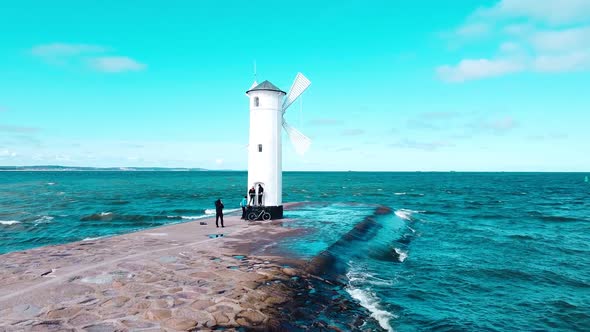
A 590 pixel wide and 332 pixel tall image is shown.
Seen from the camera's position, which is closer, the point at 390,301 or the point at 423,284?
the point at 390,301

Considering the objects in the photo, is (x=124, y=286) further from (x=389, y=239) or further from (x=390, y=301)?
(x=389, y=239)

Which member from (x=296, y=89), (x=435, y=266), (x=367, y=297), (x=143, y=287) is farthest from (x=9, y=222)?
(x=435, y=266)

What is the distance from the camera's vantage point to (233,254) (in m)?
13.7

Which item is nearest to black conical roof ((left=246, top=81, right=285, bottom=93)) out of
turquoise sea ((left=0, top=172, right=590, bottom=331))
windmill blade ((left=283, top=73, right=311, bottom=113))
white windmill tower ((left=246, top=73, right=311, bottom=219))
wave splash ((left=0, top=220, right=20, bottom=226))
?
white windmill tower ((left=246, top=73, right=311, bottom=219))

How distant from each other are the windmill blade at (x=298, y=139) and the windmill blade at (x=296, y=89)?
135 centimetres

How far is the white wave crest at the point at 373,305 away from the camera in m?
10.7

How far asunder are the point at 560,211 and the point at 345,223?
1334 inches

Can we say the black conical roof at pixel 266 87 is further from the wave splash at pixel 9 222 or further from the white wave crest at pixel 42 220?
the wave splash at pixel 9 222

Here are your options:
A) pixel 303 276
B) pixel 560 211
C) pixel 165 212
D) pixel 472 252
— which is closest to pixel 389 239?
pixel 472 252

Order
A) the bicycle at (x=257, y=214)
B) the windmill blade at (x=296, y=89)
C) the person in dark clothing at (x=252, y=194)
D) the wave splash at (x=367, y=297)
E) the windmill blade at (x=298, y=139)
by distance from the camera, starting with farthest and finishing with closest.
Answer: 1. the windmill blade at (x=298, y=139)
2. the windmill blade at (x=296, y=89)
3. the bicycle at (x=257, y=214)
4. the person in dark clothing at (x=252, y=194)
5. the wave splash at (x=367, y=297)

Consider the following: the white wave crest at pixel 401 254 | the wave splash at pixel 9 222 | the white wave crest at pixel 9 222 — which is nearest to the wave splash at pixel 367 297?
the white wave crest at pixel 401 254

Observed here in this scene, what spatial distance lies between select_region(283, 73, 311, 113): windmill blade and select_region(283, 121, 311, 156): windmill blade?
1353 mm

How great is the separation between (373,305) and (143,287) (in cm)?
710

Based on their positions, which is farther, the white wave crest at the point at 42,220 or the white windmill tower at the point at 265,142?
the white wave crest at the point at 42,220
